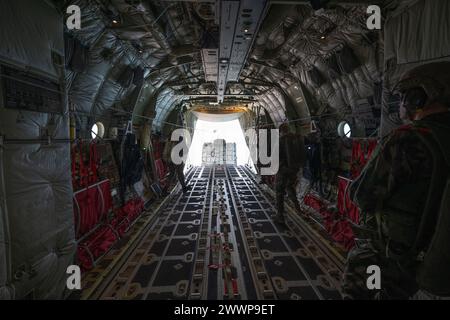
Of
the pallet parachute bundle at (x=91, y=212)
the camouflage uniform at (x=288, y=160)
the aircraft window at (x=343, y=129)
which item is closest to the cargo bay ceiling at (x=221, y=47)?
the aircraft window at (x=343, y=129)

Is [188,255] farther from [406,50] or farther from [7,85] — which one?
[406,50]

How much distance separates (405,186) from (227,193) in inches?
231

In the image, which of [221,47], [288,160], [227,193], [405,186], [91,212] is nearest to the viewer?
[405,186]

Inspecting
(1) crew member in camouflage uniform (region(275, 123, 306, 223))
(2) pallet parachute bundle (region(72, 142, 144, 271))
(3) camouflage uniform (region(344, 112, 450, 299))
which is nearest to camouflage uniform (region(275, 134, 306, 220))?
(1) crew member in camouflage uniform (region(275, 123, 306, 223))

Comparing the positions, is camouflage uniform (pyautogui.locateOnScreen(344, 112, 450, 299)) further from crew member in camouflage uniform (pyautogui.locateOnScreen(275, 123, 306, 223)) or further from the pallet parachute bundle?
the pallet parachute bundle

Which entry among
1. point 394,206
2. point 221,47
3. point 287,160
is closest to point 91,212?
point 221,47

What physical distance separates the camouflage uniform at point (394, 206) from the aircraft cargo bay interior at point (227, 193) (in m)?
0.01

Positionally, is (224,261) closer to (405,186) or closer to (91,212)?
(91,212)

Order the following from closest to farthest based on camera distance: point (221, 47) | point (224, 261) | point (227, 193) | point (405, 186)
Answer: point (405, 186) < point (224, 261) < point (221, 47) < point (227, 193)

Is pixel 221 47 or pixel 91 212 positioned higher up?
pixel 221 47

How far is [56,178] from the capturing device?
242cm

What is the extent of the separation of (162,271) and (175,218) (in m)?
2.04

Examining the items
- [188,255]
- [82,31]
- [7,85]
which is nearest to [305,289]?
[188,255]

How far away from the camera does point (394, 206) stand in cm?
168
